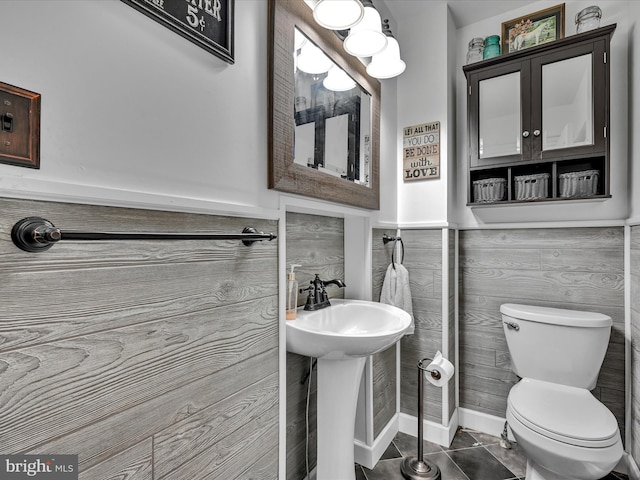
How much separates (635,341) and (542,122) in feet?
3.79

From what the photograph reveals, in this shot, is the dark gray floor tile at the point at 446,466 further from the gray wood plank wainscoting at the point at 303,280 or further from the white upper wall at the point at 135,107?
the white upper wall at the point at 135,107

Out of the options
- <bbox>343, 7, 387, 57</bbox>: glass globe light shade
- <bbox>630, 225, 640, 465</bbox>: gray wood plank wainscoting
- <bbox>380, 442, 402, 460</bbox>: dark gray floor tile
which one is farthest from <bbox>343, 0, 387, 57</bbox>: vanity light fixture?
<bbox>380, 442, 402, 460</bbox>: dark gray floor tile

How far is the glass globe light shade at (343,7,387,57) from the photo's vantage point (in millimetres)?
1348

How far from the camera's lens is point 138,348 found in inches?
29.5

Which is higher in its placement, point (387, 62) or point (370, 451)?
point (387, 62)

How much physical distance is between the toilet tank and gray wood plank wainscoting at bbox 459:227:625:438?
166mm

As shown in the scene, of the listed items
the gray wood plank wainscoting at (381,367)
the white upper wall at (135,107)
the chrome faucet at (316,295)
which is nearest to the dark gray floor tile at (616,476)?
the gray wood plank wainscoting at (381,367)

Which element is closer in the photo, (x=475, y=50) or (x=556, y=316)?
(x=556, y=316)

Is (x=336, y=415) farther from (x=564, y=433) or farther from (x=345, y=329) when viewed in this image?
(x=564, y=433)

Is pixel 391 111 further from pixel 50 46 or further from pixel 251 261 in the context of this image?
pixel 50 46

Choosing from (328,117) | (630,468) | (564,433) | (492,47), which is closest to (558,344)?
(564,433)

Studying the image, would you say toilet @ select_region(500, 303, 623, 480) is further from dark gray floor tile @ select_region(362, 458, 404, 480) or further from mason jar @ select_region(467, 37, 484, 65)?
mason jar @ select_region(467, 37, 484, 65)

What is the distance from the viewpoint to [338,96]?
1545mm

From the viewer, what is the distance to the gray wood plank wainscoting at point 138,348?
1.92 feet
